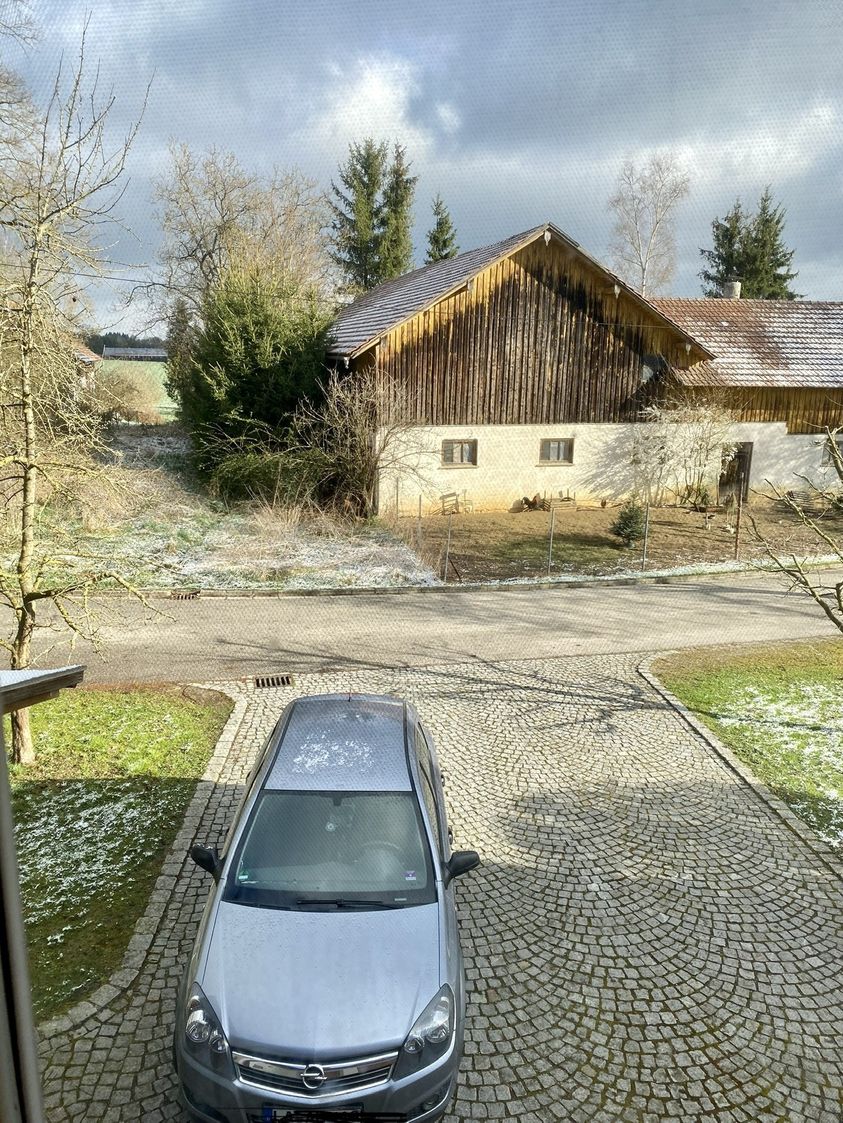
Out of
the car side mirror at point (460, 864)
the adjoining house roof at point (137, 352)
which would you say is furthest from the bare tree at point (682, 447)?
the adjoining house roof at point (137, 352)

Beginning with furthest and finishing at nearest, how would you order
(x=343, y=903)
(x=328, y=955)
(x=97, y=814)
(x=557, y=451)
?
(x=557, y=451) → (x=97, y=814) → (x=343, y=903) → (x=328, y=955)

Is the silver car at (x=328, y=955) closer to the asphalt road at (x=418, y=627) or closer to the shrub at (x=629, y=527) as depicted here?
the asphalt road at (x=418, y=627)

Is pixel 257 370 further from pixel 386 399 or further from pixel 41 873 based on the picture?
pixel 41 873

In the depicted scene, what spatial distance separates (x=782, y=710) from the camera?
30.9 ft

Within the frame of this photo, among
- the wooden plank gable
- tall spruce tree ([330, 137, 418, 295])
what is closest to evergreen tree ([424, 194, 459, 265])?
tall spruce tree ([330, 137, 418, 295])

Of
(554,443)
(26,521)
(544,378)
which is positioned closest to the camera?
(26,521)

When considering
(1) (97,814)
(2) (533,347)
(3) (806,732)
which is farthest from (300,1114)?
(2) (533,347)

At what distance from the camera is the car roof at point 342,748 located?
210 inches

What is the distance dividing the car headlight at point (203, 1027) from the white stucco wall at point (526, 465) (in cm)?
1614

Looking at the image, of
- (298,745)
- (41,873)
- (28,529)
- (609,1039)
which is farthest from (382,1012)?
(28,529)

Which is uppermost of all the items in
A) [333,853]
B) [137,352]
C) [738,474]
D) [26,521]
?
[137,352]

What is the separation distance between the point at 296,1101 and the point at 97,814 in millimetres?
3841

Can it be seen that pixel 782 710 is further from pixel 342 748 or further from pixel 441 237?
pixel 441 237

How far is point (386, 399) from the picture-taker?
62.7 feet
